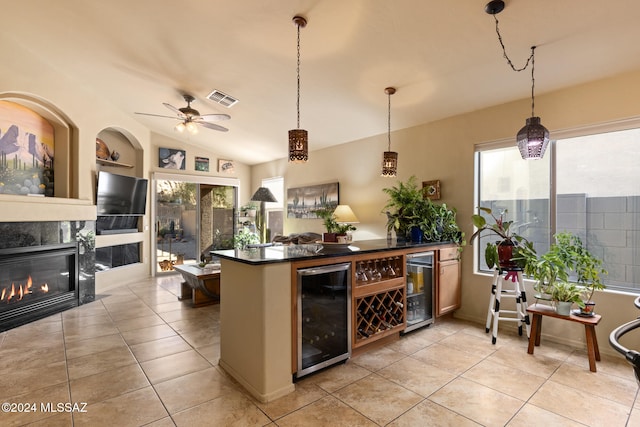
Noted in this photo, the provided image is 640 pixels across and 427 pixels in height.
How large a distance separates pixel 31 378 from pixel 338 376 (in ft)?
8.04

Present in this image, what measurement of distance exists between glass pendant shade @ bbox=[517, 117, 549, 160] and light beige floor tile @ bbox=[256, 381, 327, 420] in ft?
8.58

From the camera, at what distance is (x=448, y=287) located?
3.76 m

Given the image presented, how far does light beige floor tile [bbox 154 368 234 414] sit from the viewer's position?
7.06 ft

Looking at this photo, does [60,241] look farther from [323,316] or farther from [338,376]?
[338,376]

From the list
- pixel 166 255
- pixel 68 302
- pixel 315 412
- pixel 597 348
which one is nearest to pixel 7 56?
pixel 68 302

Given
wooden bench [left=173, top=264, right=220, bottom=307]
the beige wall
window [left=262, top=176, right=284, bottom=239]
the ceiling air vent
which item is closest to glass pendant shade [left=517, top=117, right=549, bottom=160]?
the beige wall

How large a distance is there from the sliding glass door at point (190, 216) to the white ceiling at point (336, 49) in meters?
2.57

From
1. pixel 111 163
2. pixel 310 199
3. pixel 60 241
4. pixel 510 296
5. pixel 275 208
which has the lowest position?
pixel 510 296

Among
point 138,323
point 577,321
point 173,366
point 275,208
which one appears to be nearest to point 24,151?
point 138,323

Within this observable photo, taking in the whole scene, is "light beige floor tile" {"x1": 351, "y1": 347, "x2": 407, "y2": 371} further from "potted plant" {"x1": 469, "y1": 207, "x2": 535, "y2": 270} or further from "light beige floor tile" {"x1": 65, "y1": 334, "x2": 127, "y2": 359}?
"light beige floor tile" {"x1": 65, "y1": 334, "x2": 127, "y2": 359}

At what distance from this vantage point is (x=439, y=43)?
8.91 ft

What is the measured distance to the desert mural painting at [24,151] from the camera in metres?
3.93

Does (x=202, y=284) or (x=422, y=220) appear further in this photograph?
(x=202, y=284)

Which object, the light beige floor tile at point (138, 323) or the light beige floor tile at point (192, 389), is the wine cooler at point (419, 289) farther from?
the light beige floor tile at point (138, 323)
